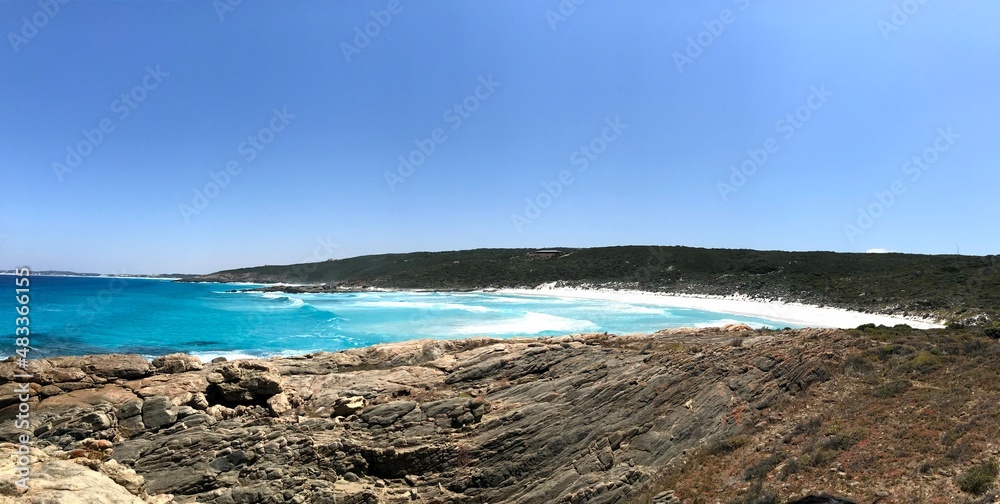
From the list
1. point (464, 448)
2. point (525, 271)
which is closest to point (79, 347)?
point (464, 448)

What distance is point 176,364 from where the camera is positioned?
1137 cm

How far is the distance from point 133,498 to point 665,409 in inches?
418

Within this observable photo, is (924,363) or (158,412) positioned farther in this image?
(924,363)

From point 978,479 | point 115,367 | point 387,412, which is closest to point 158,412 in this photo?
point 115,367

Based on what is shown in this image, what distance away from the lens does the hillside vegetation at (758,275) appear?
36656 millimetres

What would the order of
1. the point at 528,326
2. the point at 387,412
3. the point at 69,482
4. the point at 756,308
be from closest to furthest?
the point at 69,482
the point at 387,412
the point at 528,326
the point at 756,308

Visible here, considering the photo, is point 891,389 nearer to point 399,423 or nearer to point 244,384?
point 399,423

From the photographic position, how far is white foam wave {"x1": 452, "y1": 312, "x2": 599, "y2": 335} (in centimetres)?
2911

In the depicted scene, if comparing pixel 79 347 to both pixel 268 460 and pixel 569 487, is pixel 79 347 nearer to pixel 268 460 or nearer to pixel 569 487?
pixel 268 460

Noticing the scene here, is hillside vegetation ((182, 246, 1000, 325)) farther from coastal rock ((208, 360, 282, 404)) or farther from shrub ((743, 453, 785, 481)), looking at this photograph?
coastal rock ((208, 360, 282, 404))

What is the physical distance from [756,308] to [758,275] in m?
17.6

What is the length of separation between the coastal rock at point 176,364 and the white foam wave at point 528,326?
1753 centimetres

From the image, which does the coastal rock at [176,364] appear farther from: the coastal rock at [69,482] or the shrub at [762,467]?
the shrub at [762,467]

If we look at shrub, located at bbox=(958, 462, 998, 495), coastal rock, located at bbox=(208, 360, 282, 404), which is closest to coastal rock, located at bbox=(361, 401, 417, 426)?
coastal rock, located at bbox=(208, 360, 282, 404)
